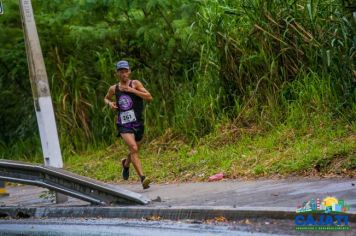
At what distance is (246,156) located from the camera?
1286 cm

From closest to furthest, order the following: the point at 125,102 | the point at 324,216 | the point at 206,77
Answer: the point at 324,216
the point at 125,102
the point at 206,77

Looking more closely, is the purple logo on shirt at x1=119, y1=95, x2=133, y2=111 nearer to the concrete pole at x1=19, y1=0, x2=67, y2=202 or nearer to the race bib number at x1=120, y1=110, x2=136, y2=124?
the race bib number at x1=120, y1=110, x2=136, y2=124

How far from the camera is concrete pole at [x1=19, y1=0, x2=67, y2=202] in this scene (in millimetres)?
11453

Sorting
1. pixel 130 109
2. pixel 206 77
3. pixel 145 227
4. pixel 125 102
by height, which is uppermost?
pixel 206 77

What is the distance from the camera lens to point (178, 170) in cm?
1363

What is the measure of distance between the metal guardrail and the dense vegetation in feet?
8.93

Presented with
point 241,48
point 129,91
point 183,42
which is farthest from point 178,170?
point 183,42

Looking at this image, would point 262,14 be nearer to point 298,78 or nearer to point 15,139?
point 298,78

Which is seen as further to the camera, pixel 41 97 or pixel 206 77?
pixel 206 77

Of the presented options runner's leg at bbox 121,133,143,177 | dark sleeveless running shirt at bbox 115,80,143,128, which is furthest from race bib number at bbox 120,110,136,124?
runner's leg at bbox 121,133,143,177

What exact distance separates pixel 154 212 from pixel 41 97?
134 inches

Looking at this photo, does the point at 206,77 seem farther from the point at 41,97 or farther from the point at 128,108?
the point at 41,97

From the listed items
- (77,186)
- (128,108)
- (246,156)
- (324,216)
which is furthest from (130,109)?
(324,216)

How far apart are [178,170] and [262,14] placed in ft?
12.9
